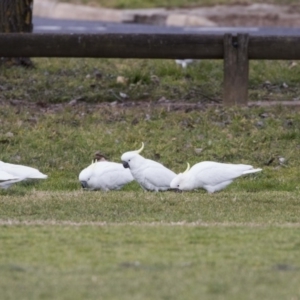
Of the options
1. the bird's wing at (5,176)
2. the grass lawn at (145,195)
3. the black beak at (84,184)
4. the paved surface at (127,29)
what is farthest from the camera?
the paved surface at (127,29)

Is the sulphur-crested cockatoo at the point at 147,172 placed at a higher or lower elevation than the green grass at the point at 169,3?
lower

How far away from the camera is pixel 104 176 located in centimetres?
866

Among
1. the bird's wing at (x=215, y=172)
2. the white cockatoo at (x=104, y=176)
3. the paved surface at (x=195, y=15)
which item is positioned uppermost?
the paved surface at (x=195, y=15)

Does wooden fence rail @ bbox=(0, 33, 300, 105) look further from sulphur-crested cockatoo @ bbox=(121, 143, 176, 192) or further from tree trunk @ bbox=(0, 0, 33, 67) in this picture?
sulphur-crested cockatoo @ bbox=(121, 143, 176, 192)

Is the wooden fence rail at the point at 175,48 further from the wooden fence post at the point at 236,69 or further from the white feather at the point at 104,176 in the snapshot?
the white feather at the point at 104,176

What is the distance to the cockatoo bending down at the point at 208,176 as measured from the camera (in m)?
8.42

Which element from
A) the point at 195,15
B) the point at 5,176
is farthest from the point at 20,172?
the point at 195,15

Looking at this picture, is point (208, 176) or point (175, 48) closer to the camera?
point (208, 176)

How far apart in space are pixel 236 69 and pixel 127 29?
8328 millimetres

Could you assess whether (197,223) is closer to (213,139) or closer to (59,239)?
(59,239)

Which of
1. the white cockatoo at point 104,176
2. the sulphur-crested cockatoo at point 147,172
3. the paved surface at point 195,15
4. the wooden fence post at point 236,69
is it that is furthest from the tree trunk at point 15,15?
the paved surface at point 195,15

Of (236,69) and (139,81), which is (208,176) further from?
(139,81)

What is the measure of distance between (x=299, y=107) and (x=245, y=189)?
2.75 m

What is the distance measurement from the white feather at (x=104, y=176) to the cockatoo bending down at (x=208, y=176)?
505 mm
